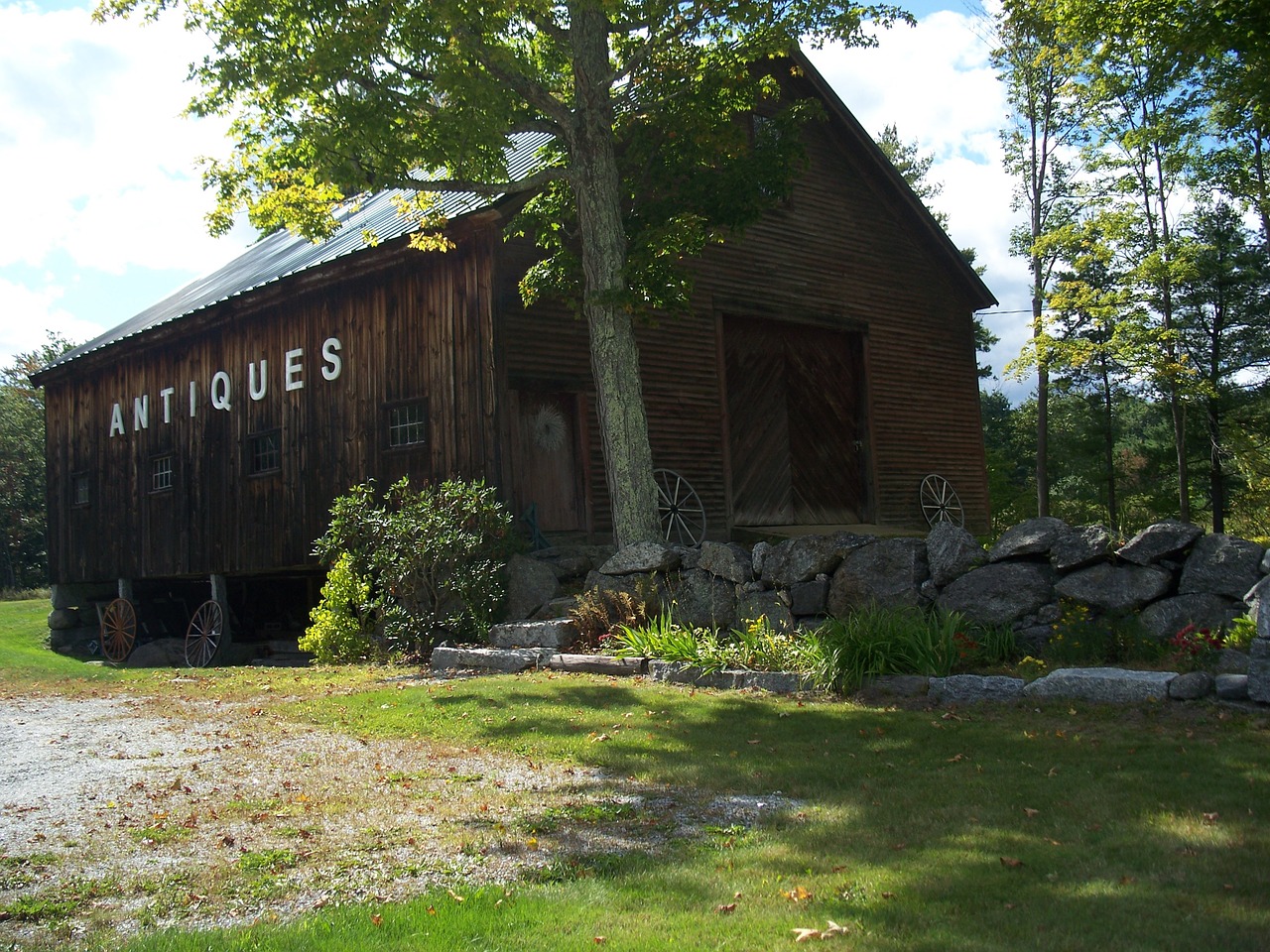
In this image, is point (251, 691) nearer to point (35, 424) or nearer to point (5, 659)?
point (5, 659)

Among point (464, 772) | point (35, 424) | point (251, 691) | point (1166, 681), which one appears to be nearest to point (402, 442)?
point (251, 691)

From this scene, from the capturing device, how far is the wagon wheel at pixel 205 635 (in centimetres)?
1761

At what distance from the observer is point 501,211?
14055 millimetres

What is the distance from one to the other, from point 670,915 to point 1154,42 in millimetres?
11858

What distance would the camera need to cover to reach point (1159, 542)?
7.96m

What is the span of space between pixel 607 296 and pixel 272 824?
797 cm

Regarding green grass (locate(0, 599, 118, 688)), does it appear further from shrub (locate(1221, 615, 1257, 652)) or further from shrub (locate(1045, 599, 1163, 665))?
→ shrub (locate(1221, 615, 1257, 652))

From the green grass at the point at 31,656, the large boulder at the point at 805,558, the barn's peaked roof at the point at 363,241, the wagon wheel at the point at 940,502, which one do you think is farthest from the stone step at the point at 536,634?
the wagon wheel at the point at 940,502

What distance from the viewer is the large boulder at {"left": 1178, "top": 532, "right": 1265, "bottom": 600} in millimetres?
7539

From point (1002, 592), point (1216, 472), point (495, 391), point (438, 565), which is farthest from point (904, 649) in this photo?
point (1216, 472)

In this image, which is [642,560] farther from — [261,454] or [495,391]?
[261,454]

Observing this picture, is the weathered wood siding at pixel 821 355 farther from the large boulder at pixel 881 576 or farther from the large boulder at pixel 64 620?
the large boulder at pixel 64 620

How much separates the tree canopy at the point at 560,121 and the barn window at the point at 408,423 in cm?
258

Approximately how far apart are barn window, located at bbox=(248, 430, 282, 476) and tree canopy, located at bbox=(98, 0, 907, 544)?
188 inches
